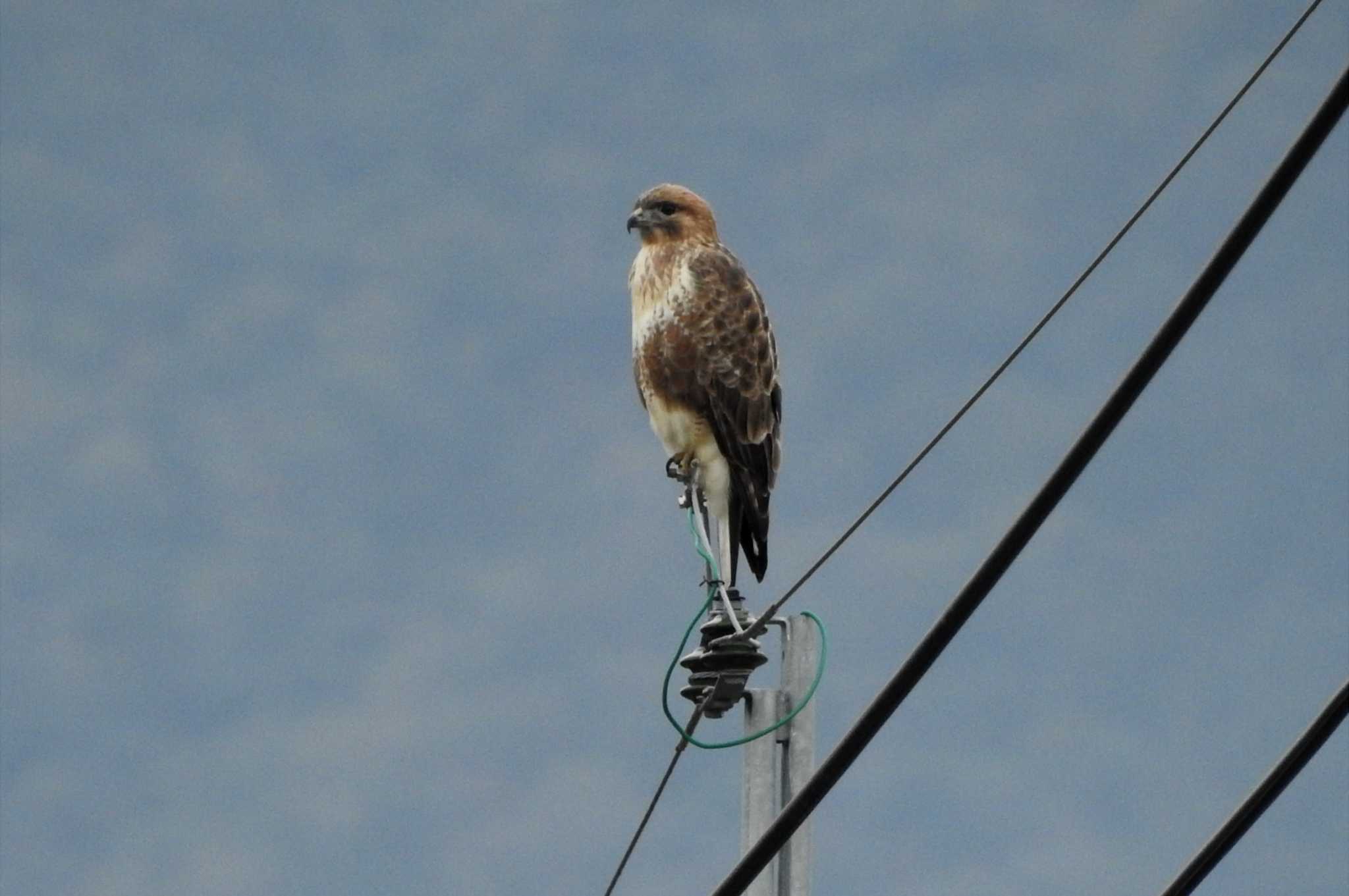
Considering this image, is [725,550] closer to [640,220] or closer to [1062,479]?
A: [640,220]

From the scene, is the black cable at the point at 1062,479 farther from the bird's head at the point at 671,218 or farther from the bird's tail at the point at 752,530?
the bird's head at the point at 671,218

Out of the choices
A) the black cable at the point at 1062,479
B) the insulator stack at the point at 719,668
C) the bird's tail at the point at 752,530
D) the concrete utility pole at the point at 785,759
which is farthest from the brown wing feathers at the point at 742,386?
the black cable at the point at 1062,479

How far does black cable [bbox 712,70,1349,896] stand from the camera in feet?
8.43

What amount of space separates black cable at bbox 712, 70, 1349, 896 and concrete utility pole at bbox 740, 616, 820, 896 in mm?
1510

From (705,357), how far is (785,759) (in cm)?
222

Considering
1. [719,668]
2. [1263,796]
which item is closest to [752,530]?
[719,668]

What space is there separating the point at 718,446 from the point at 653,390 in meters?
0.36

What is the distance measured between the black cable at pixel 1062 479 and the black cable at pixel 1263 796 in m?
0.56

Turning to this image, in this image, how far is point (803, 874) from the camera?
4.66 metres

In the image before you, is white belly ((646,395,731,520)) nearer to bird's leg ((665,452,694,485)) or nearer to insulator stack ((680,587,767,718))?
bird's leg ((665,452,694,485))

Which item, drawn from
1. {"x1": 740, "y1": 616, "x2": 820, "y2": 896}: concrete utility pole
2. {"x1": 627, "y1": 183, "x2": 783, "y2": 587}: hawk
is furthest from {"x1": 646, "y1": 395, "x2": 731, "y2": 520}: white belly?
{"x1": 740, "y1": 616, "x2": 820, "y2": 896}: concrete utility pole

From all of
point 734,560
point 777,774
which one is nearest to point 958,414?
point 777,774

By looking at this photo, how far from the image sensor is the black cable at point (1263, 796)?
2.93 meters

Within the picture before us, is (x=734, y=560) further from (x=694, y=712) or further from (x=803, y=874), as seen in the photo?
(x=803, y=874)
